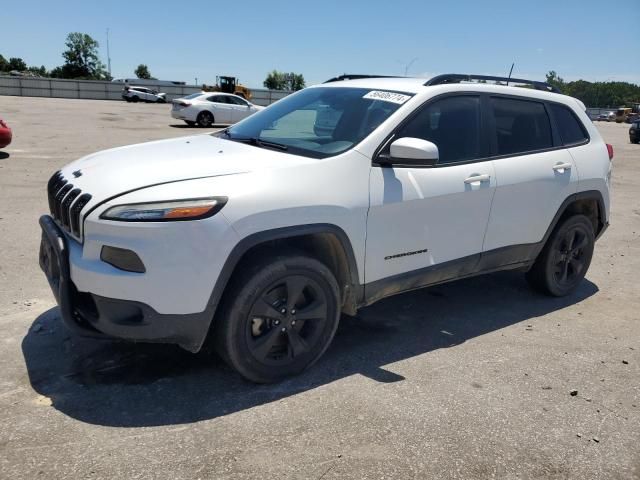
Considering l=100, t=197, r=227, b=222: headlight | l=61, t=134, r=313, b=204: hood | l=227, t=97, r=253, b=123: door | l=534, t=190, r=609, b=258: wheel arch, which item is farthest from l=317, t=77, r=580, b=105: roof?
l=227, t=97, r=253, b=123: door

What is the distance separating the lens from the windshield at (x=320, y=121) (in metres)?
3.71

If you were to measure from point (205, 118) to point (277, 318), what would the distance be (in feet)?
68.2

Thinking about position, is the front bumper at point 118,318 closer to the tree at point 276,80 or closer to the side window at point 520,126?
the side window at point 520,126

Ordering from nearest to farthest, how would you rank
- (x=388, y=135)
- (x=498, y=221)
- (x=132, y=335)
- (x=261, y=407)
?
(x=132, y=335) < (x=261, y=407) < (x=388, y=135) < (x=498, y=221)

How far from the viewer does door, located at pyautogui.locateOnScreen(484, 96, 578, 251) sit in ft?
14.1

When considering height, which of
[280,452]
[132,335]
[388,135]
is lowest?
[280,452]

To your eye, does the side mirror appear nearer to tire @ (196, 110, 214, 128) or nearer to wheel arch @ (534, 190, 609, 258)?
wheel arch @ (534, 190, 609, 258)

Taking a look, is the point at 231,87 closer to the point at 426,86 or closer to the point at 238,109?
the point at 238,109

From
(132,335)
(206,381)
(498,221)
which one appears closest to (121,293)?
(132,335)

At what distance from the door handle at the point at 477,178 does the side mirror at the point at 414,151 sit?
0.57 metres

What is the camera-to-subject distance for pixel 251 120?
452 centimetres

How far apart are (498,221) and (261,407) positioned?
226 centimetres

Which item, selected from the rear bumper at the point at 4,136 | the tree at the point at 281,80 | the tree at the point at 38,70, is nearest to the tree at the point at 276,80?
the tree at the point at 281,80

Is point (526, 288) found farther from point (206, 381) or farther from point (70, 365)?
point (70, 365)
